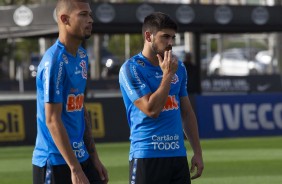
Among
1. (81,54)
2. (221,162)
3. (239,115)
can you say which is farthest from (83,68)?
(239,115)

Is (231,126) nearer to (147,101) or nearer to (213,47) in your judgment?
(147,101)

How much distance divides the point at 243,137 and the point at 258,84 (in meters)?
18.0

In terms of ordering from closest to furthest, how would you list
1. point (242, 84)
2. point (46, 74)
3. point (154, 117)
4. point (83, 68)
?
point (46, 74) → point (83, 68) → point (154, 117) → point (242, 84)

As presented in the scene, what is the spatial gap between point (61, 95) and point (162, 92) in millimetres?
731

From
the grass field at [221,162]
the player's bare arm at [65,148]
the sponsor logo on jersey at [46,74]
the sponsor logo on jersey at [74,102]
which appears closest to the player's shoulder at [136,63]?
the sponsor logo on jersey at [74,102]

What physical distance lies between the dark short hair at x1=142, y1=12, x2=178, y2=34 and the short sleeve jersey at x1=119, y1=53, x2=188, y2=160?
10.4 inches

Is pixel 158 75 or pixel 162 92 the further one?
pixel 158 75

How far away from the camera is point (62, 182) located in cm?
691

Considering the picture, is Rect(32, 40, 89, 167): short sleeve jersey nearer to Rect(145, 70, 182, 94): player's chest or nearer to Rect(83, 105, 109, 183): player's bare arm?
Rect(83, 105, 109, 183): player's bare arm

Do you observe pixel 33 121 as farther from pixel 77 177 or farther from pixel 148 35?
pixel 77 177

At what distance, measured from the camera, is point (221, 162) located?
1750cm

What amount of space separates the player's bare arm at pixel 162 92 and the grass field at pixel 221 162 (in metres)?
7.17

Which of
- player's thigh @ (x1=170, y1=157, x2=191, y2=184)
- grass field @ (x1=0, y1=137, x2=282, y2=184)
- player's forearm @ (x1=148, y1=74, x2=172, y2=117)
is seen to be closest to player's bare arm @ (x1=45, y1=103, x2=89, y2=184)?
player's forearm @ (x1=148, y1=74, x2=172, y2=117)

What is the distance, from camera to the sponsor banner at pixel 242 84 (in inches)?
1626
